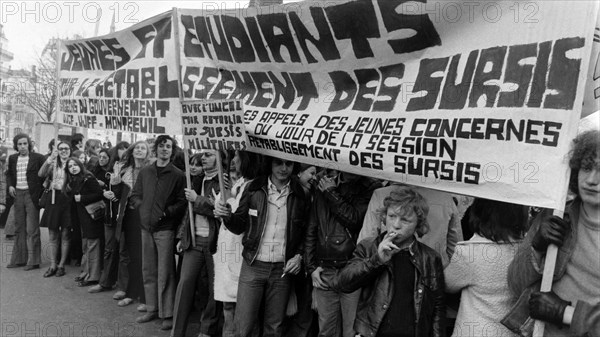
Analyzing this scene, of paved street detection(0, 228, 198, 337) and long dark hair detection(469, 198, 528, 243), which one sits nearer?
long dark hair detection(469, 198, 528, 243)

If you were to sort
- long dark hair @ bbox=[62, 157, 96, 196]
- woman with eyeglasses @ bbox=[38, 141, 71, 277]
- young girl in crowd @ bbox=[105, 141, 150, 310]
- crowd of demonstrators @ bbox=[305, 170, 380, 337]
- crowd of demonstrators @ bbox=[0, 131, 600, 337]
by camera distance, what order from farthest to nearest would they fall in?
woman with eyeglasses @ bbox=[38, 141, 71, 277], long dark hair @ bbox=[62, 157, 96, 196], young girl in crowd @ bbox=[105, 141, 150, 310], crowd of demonstrators @ bbox=[305, 170, 380, 337], crowd of demonstrators @ bbox=[0, 131, 600, 337]

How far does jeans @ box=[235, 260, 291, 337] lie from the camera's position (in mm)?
3972

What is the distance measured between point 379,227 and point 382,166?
Result: 0.65 m

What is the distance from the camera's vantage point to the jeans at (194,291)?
4.73 metres

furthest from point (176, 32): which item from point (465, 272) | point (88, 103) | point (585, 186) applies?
point (585, 186)

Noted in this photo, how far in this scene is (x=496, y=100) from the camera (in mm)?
2566

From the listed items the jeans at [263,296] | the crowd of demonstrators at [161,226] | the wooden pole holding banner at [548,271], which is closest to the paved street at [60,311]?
the crowd of demonstrators at [161,226]

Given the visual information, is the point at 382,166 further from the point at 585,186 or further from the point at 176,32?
the point at 176,32

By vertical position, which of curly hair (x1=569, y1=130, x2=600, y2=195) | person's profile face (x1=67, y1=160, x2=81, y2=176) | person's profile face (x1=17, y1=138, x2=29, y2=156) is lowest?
person's profile face (x1=67, y1=160, x2=81, y2=176)

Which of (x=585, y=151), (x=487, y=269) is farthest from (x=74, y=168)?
(x=585, y=151)

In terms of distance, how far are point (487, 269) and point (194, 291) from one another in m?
3.12

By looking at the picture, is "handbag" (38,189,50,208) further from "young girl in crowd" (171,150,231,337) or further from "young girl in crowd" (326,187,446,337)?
"young girl in crowd" (326,187,446,337)

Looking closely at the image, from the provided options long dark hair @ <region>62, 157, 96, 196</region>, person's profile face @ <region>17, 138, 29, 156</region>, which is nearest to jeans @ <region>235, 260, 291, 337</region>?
long dark hair @ <region>62, 157, 96, 196</region>

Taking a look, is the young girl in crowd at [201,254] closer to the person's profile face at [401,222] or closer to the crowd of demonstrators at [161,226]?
the crowd of demonstrators at [161,226]
